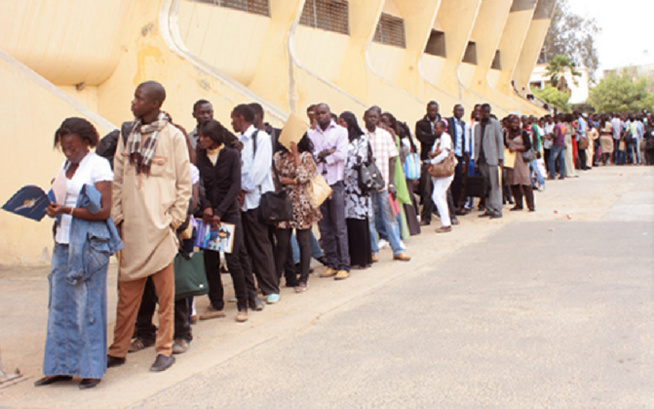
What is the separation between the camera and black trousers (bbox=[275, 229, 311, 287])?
6.70 meters

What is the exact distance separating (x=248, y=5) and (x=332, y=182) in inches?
341

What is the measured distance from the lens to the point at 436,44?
25.7 metres

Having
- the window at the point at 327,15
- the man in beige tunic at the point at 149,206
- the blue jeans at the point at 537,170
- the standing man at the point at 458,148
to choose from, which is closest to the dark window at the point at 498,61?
the window at the point at 327,15

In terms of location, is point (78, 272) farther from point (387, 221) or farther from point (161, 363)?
point (387, 221)

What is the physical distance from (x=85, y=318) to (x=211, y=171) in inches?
71.7

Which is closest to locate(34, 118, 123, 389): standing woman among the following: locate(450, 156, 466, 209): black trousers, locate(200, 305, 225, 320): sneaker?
locate(200, 305, 225, 320): sneaker

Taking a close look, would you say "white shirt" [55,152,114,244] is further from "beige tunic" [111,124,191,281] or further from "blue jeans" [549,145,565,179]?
"blue jeans" [549,145,565,179]

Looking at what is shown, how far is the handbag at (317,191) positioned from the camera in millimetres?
6789

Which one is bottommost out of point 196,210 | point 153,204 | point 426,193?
point 426,193

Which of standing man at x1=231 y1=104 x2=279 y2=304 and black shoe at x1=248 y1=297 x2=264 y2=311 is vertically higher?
standing man at x1=231 y1=104 x2=279 y2=304

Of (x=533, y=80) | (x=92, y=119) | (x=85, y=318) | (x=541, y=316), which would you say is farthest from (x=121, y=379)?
(x=533, y=80)

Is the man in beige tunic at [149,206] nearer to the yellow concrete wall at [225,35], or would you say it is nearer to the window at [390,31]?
the yellow concrete wall at [225,35]

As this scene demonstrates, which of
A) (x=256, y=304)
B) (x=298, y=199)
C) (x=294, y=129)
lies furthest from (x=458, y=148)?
(x=256, y=304)

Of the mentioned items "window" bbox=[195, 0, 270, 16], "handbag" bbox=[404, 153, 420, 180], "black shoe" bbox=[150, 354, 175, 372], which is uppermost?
"window" bbox=[195, 0, 270, 16]
